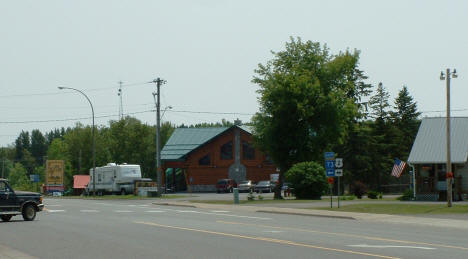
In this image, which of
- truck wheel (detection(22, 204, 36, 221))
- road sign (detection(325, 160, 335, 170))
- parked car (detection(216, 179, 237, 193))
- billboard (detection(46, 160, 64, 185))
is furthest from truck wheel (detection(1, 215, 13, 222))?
billboard (detection(46, 160, 64, 185))

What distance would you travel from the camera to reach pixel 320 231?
72.4 feet

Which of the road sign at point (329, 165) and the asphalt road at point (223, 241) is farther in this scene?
the road sign at point (329, 165)

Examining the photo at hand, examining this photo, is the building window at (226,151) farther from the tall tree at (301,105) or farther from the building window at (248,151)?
the tall tree at (301,105)

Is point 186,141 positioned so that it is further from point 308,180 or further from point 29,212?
point 29,212

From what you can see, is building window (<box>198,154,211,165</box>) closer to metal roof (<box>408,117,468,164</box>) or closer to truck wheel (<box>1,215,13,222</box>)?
metal roof (<box>408,117,468,164</box>)

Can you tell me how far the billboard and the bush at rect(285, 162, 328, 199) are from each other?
43.4 metres

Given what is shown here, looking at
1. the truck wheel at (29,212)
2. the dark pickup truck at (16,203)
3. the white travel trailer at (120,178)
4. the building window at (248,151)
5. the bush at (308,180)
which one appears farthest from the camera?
the building window at (248,151)

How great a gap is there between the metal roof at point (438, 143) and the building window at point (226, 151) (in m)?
35.8

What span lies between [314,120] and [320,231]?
117 ft

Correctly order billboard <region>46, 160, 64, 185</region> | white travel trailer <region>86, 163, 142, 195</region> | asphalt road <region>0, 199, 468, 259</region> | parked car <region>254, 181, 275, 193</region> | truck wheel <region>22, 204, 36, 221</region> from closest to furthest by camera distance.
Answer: asphalt road <region>0, 199, 468, 259</region>
truck wheel <region>22, 204, 36, 221</region>
white travel trailer <region>86, 163, 142, 195</region>
parked car <region>254, 181, 275, 193</region>
billboard <region>46, 160, 64, 185</region>

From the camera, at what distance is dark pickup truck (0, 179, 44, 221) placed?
1109 inches

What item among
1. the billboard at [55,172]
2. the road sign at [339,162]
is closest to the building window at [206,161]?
the billboard at [55,172]

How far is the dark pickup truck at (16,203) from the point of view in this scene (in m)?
28.2

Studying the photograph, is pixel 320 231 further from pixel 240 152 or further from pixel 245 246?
pixel 240 152
